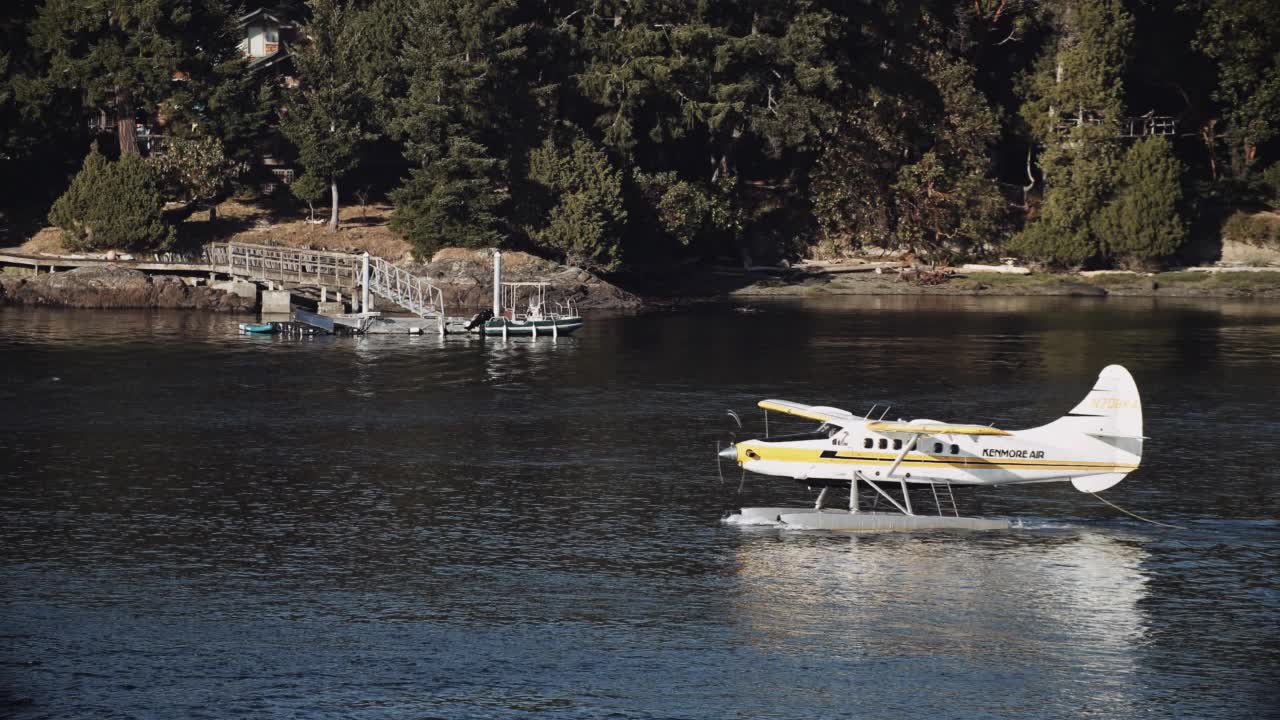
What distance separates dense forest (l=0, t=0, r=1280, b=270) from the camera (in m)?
100

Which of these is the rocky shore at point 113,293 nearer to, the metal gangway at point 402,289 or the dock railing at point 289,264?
→ the dock railing at point 289,264

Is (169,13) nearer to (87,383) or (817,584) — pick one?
(87,383)

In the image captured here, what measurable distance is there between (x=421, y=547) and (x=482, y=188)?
6753 centimetres

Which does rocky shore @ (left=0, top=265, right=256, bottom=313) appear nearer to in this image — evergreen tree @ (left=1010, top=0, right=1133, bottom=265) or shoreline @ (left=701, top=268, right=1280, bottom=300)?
shoreline @ (left=701, top=268, right=1280, bottom=300)

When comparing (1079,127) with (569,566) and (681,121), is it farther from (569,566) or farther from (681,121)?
(569,566)

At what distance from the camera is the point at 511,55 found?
330 ft

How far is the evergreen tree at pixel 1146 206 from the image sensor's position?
11069cm

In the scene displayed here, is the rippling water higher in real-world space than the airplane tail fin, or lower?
lower

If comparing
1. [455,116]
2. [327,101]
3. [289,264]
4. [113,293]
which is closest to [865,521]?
[289,264]

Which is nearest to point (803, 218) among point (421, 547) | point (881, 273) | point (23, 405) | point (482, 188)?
point (881, 273)

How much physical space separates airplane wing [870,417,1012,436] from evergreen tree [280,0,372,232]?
236ft

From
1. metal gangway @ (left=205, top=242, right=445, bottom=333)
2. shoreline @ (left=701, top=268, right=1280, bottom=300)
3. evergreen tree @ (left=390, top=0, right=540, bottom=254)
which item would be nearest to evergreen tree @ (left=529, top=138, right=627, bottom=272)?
evergreen tree @ (left=390, top=0, right=540, bottom=254)

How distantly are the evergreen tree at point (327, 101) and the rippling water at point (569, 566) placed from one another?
40084 mm

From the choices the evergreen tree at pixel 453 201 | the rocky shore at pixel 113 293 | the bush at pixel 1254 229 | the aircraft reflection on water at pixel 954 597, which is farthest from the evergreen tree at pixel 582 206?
the aircraft reflection on water at pixel 954 597
